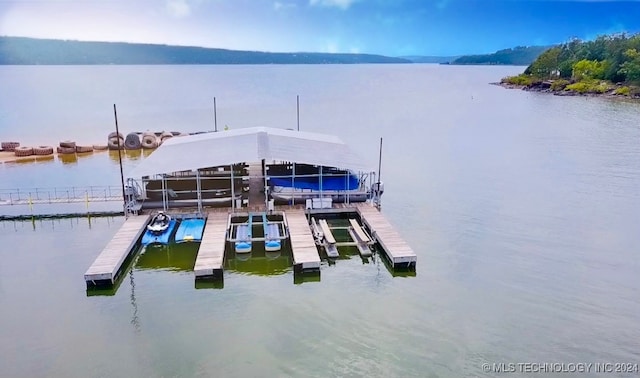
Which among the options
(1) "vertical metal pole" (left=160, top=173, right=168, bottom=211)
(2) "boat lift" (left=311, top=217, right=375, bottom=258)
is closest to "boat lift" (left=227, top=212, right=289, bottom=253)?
(2) "boat lift" (left=311, top=217, right=375, bottom=258)

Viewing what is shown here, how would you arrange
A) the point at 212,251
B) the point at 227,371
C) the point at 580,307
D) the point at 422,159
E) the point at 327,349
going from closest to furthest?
the point at 227,371 < the point at 327,349 < the point at 580,307 < the point at 212,251 < the point at 422,159

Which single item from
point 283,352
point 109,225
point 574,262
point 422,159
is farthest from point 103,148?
point 574,262

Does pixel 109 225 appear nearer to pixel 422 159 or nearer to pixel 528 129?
pixel 422 159

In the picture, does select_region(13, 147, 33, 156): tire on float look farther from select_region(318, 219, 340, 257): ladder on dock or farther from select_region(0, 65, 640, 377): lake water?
select_region(318, 219, 340, 257): ladder on dock

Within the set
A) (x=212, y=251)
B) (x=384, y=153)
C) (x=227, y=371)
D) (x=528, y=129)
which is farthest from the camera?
(x=528, y=129)

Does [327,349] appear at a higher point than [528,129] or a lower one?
lower

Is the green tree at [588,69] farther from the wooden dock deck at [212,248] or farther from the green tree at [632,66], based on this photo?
the wooden dock deck at [212,248]
